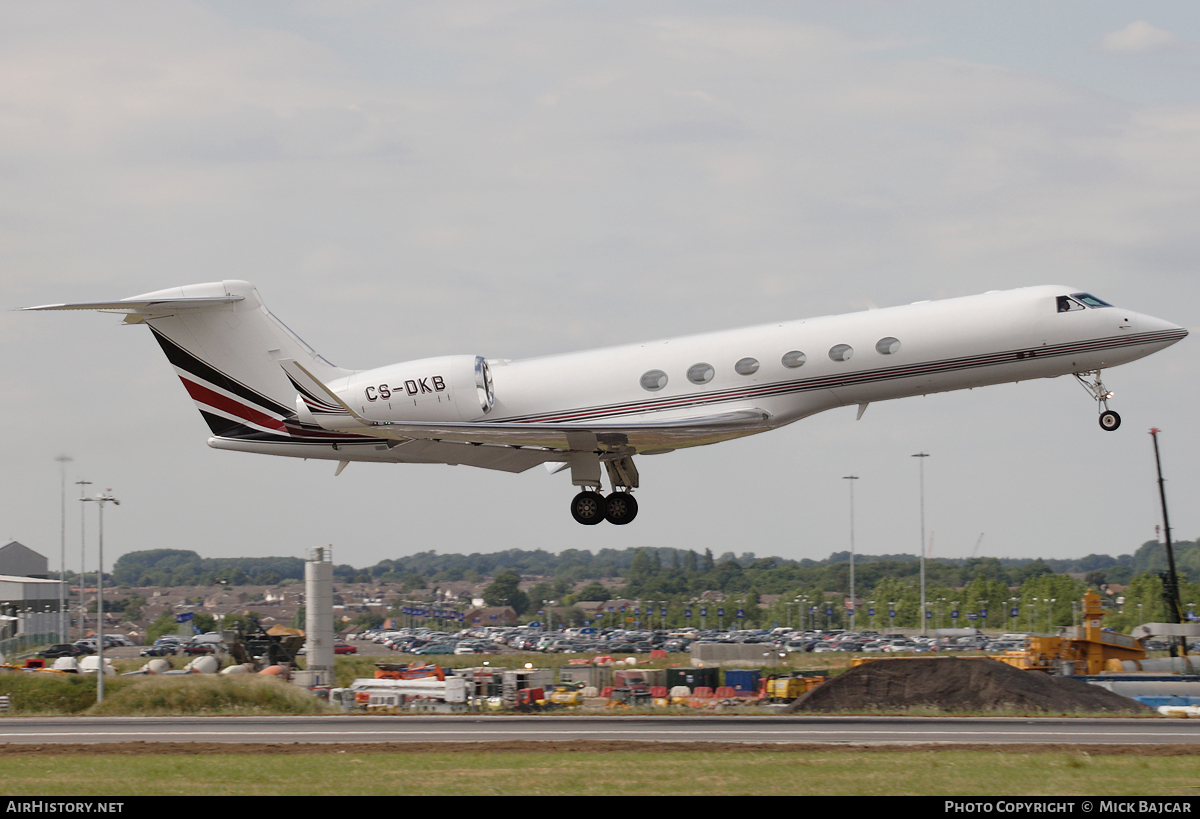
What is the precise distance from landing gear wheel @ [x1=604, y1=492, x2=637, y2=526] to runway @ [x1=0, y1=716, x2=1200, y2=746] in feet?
14.1

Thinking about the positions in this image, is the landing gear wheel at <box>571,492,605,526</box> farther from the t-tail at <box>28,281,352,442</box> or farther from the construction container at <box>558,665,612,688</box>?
the construction container at <box>558,665,612,688</box>

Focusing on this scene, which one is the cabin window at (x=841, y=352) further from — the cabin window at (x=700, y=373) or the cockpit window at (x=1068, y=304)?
the cockpit window at (x=1068, y=304)

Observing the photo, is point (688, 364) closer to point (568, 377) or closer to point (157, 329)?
point (568, 377)

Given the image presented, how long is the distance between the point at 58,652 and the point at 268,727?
4817cm

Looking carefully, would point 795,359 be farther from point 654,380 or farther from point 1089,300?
point 1089,300

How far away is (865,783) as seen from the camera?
666 inches

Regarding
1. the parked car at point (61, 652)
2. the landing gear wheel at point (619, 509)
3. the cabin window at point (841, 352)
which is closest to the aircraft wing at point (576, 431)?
the landing gear wheel at point (619, 509)

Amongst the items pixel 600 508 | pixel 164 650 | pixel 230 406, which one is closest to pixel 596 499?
pixel 600 508

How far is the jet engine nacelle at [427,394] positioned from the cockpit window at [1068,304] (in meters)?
10.7

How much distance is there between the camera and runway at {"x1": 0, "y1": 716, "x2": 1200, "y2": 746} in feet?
78.6

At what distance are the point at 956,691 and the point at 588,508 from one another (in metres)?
14.8

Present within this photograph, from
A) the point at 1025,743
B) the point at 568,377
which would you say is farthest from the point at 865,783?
the point at 568,377

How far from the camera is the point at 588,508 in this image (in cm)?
2333

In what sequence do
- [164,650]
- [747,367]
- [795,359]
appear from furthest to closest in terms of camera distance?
[164,650], [747,367], [795,359]
